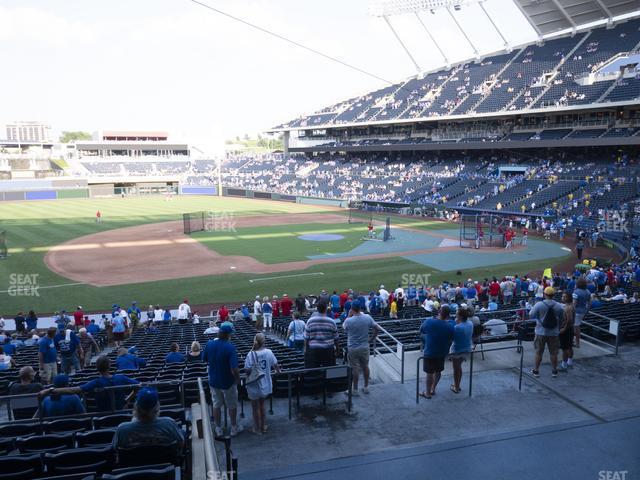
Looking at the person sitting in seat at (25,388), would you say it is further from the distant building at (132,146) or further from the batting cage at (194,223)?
the distant building at (132,146)

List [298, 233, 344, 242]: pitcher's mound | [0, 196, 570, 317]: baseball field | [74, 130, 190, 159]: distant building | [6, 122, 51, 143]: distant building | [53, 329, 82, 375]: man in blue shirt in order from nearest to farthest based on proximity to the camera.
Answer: [53, 329, 82, 375]: man in blue shirt, [0, 196, 570, 317]: baseball field, [298, 233, 344, 242]: pitcher's mound, [74, 130, 190, 159]: distant building, [6, 122, 51, 143]: distant building

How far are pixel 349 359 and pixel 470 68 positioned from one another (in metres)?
68.1

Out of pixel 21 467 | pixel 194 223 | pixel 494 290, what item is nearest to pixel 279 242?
pixel 194 223

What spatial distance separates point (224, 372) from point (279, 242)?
3083 centimetres

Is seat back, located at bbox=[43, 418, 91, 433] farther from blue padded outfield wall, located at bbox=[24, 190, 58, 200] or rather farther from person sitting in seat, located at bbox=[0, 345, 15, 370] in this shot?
blue padded outfield wall, located at bbox=[24, 190, 58, 200]

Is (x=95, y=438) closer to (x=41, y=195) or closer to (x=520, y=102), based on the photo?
(x=520, y=102)

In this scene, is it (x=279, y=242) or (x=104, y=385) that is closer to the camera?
(x=104, y=385)

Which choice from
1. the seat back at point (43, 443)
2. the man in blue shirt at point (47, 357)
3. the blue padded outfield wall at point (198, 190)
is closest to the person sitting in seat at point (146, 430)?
the seat back at point (43, 443)

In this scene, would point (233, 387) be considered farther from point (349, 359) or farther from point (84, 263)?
point (84, 263)

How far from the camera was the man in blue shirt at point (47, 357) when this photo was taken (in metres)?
10.2

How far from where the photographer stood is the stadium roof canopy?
52500 mm
